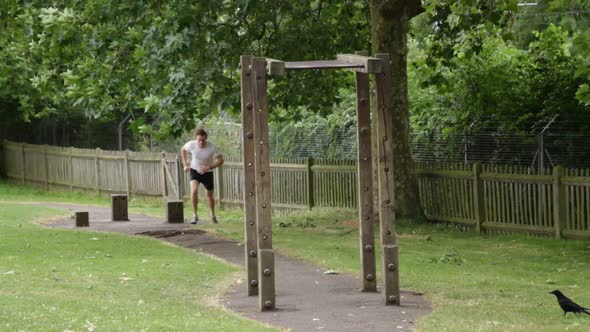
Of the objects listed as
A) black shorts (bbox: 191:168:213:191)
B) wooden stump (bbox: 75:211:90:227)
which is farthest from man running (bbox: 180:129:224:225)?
wooden stump (bbox: 75:211:90:227)

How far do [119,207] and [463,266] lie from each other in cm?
1057

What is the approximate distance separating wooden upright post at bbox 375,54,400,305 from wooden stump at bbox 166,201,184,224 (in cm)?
1126

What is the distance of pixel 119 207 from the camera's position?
23781 mm

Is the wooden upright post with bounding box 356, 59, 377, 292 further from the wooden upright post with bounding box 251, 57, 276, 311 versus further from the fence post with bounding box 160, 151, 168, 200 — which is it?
the fence post with bounding box 160, 151, 168, 200

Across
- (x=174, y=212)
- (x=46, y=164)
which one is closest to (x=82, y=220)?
(x=174, y=212)

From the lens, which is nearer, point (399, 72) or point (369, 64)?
point (369, 64)

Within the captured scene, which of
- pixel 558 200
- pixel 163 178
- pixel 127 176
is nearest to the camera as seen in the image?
pixel 558 200

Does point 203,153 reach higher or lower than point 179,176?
higher

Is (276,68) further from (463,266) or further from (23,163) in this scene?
(23,163)

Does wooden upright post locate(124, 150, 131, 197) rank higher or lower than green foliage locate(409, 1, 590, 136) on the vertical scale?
lower

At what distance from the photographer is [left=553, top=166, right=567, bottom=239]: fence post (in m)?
18.2

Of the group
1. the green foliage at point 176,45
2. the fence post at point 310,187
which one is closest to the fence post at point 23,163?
the green foliage at point 176,45

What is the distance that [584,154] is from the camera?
19.8 meters

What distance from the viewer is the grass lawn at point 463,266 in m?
10.7
